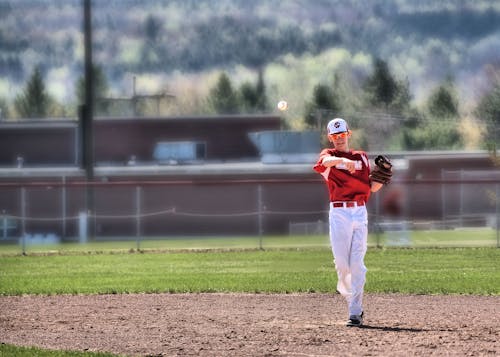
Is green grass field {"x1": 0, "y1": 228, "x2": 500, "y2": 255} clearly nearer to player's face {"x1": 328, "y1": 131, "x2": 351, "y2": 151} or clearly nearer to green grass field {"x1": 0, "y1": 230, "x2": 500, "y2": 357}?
green grass field {"x1": 0, "y1": 230, "x2": 500, "y2": 357}

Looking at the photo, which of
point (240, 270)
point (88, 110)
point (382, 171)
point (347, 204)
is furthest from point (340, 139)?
point (88, 110)

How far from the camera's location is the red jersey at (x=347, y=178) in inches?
420

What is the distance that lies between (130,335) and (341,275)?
2114 millimetres

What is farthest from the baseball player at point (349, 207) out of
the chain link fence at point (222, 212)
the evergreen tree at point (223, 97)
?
the evergreen tree at point (223, 97)

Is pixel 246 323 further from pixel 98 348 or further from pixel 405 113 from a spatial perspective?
pixel 405 113

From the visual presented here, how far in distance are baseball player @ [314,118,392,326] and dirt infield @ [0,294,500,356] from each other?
0.42 meters

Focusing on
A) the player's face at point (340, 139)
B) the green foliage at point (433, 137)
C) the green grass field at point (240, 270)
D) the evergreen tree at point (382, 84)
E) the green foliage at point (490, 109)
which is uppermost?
the evergreen tree at point (382, 84)

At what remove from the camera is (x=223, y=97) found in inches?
1533

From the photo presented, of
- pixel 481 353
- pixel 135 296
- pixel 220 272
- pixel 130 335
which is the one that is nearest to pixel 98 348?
pixel 130 335

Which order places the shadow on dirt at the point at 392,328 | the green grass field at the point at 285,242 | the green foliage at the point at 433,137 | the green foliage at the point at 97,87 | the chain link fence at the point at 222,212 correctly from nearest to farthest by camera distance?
1. the shadow on dirt at the point at 392,328
2. the green grass field at the point at 285,242
3. the chain link fence at the point at 222,212
4. the green foliage at the point at 97,87
5. the green foliage at the point at 433,137

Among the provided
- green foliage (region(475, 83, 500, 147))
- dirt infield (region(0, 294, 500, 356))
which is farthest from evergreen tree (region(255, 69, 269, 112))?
dirt infield (region(0, 294, 500, 356))

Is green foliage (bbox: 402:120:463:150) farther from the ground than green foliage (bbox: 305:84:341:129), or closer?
closer

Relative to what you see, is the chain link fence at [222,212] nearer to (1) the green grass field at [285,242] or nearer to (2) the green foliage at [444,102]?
(1) the green grass field at [285,242]

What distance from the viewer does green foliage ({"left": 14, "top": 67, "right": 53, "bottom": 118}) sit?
37.5 m
